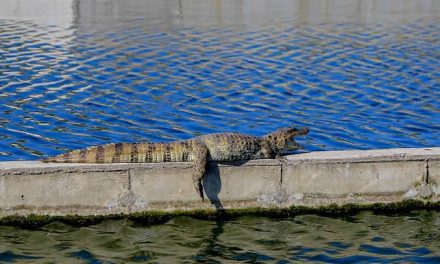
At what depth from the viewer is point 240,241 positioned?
1441 cm

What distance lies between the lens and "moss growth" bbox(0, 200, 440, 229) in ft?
48.3

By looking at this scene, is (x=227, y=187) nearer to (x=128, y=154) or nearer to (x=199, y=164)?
(x=199, y=164)

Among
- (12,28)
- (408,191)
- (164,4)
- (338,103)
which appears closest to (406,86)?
(338,103)

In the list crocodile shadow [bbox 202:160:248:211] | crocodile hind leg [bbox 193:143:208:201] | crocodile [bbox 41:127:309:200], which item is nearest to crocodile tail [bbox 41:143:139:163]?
crocodile [bbox 41:127:309:200]

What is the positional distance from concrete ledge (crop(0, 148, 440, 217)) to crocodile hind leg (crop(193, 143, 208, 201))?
0.53 ft

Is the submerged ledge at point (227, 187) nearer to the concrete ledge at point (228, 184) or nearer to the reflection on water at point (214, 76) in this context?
the concrete ledge at point (228, 184)

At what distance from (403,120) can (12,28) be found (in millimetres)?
27226

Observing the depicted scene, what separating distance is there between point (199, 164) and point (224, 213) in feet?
3.53

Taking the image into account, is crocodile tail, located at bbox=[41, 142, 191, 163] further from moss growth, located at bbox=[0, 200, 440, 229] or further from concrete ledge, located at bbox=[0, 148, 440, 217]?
moss growth, located at bbox=[0, 200, 440, 229]

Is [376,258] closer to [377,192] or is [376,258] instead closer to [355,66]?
[377,192]

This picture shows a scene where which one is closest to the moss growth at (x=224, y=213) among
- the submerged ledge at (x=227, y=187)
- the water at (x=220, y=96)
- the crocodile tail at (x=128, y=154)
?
the submerged ledge at (x=227, y=187)

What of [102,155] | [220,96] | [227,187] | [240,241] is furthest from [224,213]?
[220,96]

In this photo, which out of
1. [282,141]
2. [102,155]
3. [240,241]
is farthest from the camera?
[282,141]

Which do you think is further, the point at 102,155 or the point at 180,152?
the point at 180,152
